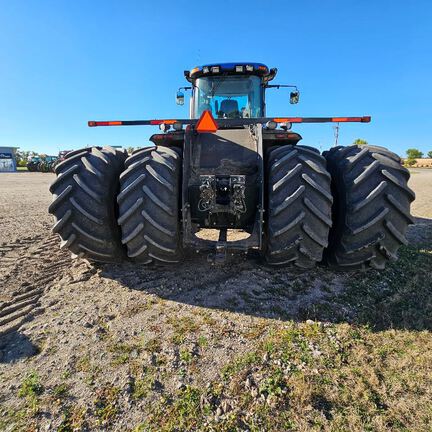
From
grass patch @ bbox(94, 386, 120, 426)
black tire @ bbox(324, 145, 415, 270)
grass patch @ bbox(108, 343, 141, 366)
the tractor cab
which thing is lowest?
grass patch @ bbox(94, 386, 120, 426)

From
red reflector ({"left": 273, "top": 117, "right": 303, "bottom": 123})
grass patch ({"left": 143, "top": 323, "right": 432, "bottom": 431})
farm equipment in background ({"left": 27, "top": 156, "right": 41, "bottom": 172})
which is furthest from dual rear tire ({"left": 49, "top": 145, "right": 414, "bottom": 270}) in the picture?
farm equipment in background ({"left": 27, "top": 156, "right": 41, "bottom": 172})

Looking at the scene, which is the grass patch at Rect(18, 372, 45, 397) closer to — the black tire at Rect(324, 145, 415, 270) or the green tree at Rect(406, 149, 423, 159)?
the black tire at Rect(324, 145, 415, 270)

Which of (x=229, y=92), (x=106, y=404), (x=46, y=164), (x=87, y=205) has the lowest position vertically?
(x=106, y=404)

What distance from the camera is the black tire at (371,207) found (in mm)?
2766

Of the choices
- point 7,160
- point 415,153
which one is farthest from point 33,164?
point 415,153

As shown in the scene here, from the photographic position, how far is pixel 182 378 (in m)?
1.89

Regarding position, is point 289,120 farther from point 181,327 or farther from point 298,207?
point 181,327

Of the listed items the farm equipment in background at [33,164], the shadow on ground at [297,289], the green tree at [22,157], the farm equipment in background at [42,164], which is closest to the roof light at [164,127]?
the shadow on ground at [297,289]

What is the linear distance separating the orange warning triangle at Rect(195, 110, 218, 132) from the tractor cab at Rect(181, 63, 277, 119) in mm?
1943

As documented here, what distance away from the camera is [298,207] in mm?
2686

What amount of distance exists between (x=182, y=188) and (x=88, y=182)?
935mm

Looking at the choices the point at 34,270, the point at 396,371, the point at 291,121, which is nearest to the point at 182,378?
the point at 396,371

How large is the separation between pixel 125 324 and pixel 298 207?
72.3 inches

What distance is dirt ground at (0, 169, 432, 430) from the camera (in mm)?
1729
